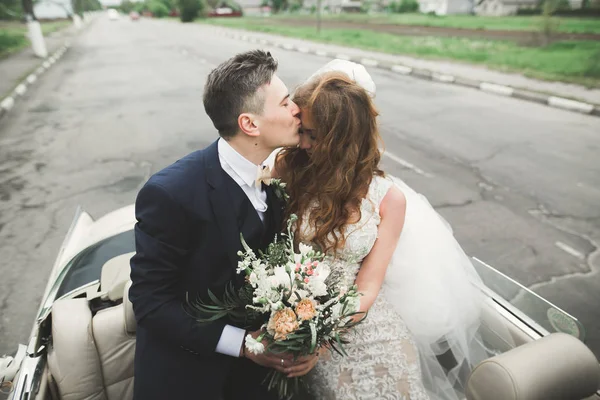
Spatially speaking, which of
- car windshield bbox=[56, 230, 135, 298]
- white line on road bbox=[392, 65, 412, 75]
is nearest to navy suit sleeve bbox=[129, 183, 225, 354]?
car windshield bbox=[56, 230, 135, 298]

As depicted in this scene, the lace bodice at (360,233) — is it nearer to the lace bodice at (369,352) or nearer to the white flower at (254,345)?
the lace bodice at (369,352)

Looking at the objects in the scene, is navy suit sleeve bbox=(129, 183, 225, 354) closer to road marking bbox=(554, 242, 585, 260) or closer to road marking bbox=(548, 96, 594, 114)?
road marking bbox=(554, 242, 585, 260)

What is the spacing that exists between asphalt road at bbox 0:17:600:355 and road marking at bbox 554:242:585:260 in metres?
0.01

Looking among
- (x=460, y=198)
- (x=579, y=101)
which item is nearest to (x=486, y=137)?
(x=460, y=198)

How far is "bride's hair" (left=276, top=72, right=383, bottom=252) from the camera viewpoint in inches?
69.9

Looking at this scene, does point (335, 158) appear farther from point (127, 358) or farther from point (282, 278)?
point (127, 358)

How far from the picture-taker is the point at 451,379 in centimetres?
205

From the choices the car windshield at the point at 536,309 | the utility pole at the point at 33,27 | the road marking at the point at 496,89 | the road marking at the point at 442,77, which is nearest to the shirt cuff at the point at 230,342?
the car windshield at the point at 536,309

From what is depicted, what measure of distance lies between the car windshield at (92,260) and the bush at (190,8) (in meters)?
51.3

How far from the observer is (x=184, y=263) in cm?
148

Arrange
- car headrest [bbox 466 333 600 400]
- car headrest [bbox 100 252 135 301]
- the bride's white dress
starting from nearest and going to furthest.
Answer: car headrest [bbox 466 333 600 400] < the bride's white dress < car headrest [bbox 100 252 135 301]

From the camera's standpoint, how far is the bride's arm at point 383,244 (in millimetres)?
1847

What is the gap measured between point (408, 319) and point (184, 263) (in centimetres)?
116

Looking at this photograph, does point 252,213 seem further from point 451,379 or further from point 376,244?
point 451,379
